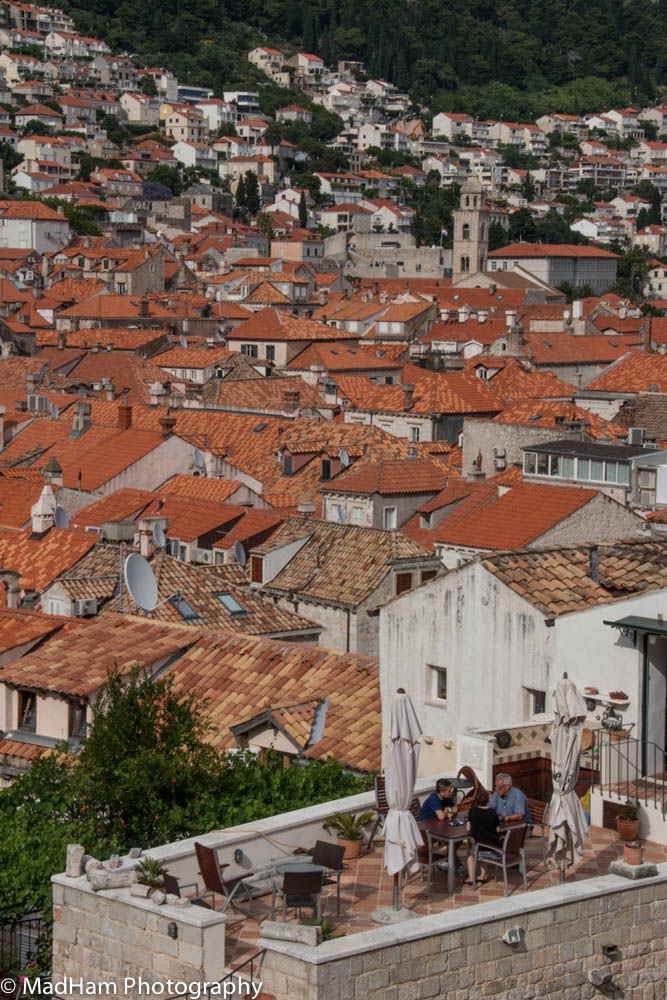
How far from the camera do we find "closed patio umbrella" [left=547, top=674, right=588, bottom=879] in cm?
1241

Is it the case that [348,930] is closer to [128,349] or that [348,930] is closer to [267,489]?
[267,489]

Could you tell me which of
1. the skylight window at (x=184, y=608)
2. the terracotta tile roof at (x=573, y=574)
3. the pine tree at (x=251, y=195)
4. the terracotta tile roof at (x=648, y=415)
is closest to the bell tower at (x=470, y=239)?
the pine tree at (x=251, y=195)

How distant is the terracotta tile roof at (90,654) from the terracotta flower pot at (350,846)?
9.68 m

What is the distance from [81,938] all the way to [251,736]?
10.0 metres

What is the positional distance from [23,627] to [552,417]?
33871 millimetres

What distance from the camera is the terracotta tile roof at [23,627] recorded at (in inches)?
1030

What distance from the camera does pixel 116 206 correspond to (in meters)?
171

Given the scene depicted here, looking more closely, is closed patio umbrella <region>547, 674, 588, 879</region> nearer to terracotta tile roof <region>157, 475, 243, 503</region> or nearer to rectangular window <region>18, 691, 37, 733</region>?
rectangular window <region>18, 691, 37, 733</region>

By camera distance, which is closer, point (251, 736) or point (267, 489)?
point (251, 736)

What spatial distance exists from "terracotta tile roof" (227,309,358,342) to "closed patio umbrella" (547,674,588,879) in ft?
256

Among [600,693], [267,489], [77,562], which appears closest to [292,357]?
[267,489]

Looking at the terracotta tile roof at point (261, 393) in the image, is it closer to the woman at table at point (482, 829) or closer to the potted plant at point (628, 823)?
the potted plant at point (628, 823)

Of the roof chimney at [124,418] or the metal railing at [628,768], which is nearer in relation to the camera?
the metal railing at [628,768]

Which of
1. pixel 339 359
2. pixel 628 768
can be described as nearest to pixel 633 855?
pixel 628 768
